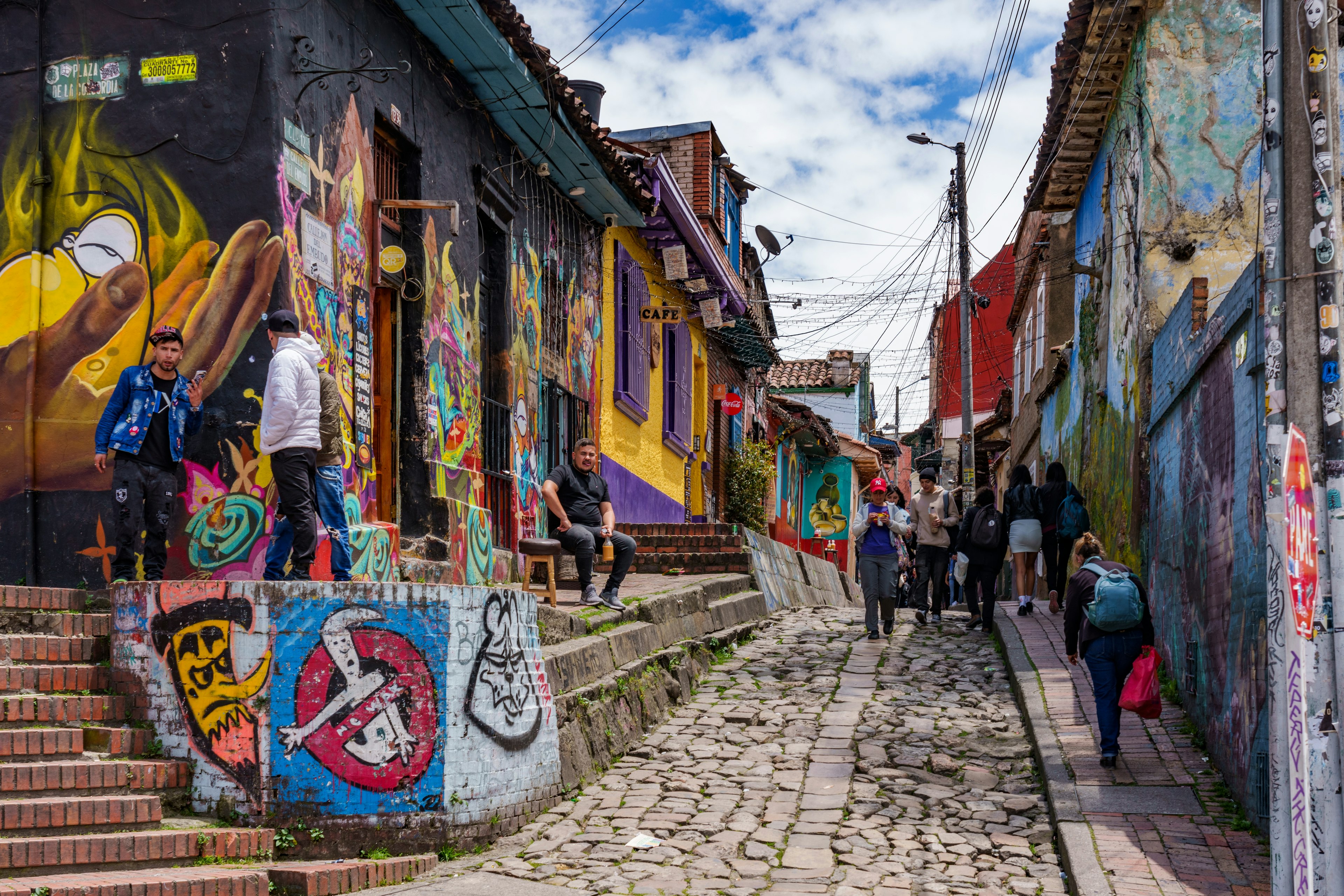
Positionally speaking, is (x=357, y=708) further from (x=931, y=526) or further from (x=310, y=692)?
(x=931, y=526)

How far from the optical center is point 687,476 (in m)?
→ 20.0

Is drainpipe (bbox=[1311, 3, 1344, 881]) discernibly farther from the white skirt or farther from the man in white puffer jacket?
the white skirt

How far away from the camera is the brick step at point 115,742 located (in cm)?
571

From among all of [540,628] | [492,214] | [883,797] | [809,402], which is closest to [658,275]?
[492,214]

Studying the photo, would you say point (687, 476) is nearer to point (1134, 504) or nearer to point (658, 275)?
point (658, 275)

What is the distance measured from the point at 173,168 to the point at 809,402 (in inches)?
1327

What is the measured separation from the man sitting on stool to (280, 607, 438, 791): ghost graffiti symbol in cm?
343

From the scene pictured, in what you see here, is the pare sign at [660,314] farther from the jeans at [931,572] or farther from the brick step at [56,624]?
the brick step at [56,624]

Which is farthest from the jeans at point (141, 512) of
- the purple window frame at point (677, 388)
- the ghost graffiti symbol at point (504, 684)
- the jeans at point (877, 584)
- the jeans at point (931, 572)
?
the purple window frame at point (677, 388)

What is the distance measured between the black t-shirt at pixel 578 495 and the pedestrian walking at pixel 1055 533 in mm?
5104

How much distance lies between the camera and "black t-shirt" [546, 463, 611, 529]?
968 centimetres

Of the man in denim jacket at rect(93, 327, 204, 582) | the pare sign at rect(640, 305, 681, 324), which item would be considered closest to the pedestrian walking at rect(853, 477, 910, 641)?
the pare sign at rect(640, 305, 681, 324)

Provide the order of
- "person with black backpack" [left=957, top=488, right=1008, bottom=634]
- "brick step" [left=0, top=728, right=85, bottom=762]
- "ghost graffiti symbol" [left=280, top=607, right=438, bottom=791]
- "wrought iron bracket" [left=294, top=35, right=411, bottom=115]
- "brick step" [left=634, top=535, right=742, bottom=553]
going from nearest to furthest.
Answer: "brick step" [left=0, top=728, right=85, bottom=762] < "ghost graffiti symbol" [left=280, top=607, right=438, bottom=791] < "wrought iron bracket" [left=294, top=35, right=411, bottom=115] < "person with black backpack" [left=957, top=488, right=1008, bottom=634] < "brick step" [left=634, top=535, right=742, bottom=553]

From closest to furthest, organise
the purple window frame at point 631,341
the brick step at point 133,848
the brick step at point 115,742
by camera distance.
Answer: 1. the brick step at point 133,848
2. the brick step at point 115,742
3. the purple window frame at point 631,341
